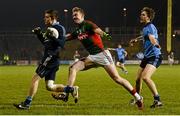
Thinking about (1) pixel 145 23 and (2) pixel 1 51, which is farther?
(2) pixel 1 51

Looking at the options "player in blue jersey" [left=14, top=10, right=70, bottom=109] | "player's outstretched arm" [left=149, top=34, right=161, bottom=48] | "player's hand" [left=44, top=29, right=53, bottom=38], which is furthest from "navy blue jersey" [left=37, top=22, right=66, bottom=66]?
"player's outstretched arm" [left=149, top=34, right=161, bottom=48]

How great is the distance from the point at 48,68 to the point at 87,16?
62104 millimetres

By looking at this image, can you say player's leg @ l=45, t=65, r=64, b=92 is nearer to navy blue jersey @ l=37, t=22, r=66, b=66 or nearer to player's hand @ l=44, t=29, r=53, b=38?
navy blue jersey @ l=37, t=22, r=66, b=66

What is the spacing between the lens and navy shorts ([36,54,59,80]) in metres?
9.73

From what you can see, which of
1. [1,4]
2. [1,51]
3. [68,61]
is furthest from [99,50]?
[1,4]

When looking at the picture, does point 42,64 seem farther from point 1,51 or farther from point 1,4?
point 1,4

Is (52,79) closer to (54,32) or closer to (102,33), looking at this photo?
(54,32)

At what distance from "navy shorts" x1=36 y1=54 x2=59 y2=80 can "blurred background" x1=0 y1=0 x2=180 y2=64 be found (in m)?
55.1

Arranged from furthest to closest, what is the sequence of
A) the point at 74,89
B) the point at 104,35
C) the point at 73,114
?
the point at 74,89, the point at 104,35, the point at 73,114

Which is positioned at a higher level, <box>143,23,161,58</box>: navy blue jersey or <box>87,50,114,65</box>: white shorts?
<box>143,23,161,58</box>: navy blue jersey

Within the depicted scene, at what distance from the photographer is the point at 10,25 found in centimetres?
7106

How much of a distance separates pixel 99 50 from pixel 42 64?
1218 mm

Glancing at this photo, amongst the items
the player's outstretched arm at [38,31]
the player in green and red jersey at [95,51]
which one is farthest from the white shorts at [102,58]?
the player's outstretched arm at [38,31]

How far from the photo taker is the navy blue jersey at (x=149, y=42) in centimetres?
1033
